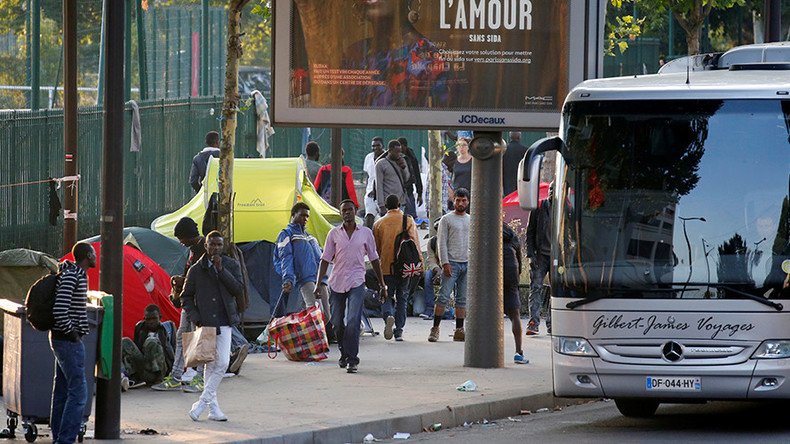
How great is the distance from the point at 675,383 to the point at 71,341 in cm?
470

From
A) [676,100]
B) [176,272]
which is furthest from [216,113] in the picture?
[676,100]

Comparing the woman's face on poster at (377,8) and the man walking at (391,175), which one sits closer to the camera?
the woman's face on poster at (377,8)

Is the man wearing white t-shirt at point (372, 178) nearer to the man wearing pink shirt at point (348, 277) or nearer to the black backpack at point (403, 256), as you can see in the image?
the black backpack at point (403, 256)

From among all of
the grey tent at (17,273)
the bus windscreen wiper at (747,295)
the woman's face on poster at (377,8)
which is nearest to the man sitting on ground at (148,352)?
the grey tent at (17,273)

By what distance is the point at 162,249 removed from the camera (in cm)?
1842

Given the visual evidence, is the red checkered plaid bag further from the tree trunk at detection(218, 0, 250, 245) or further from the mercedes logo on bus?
the mercedes logo on bus

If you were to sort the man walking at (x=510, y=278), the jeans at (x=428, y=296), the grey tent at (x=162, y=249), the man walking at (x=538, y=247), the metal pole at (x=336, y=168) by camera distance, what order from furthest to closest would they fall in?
the metal pole at (x=336, y=168), the jeans at (x=428, y=296), the man walking at (x=538, y=247), the grey tent at (x=162, y=249), the man walking at (x=510, y=278)

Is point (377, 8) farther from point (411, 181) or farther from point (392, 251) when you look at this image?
point (411, 181)

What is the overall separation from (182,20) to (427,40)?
2071 centimetres

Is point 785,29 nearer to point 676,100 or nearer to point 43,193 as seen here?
point 43,193

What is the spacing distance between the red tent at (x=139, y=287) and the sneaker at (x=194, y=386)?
1596 millimetres

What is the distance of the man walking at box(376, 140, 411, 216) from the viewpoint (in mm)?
23094

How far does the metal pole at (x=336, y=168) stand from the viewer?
21.4 meters

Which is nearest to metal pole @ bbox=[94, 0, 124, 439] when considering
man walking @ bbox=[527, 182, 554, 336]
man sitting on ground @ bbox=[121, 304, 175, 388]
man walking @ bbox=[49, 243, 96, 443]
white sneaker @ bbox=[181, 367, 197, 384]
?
man walking @ bbox=[49, 243, 96, 443]
